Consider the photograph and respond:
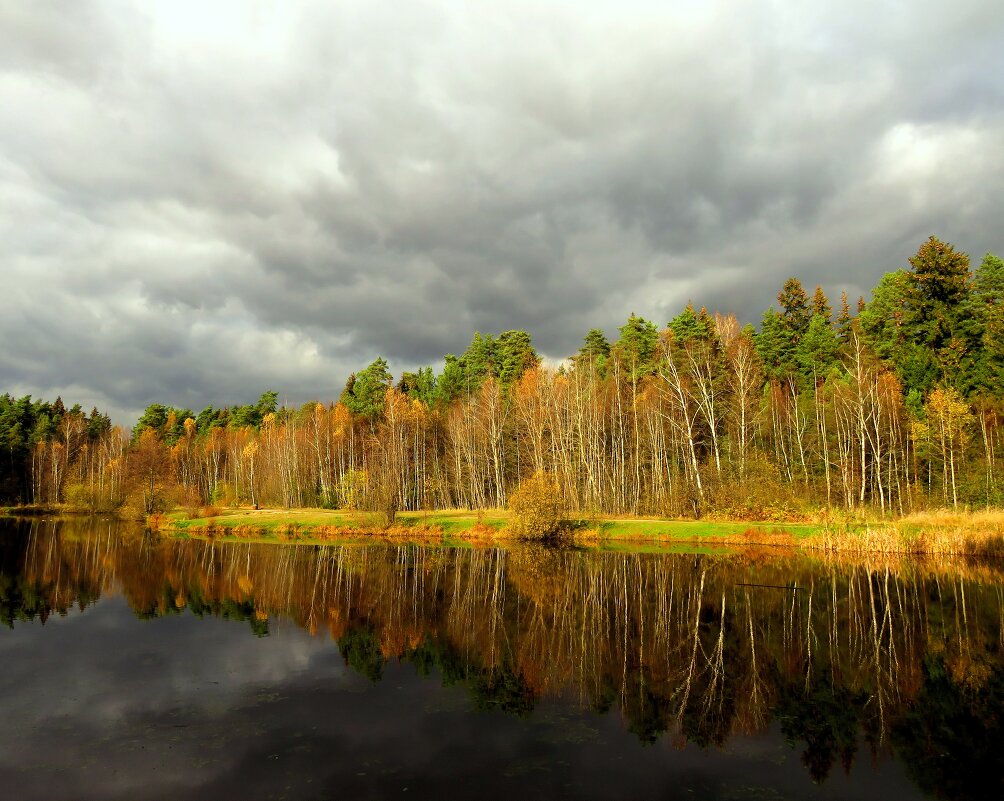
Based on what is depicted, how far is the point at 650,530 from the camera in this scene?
148 feet

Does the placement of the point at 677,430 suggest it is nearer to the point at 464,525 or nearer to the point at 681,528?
the point at 681,528

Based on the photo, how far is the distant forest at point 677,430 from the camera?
48281 mm

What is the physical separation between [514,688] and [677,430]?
47934mm

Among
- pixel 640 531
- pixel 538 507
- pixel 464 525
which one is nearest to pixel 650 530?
pixel 640 531

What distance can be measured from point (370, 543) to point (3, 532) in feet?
136

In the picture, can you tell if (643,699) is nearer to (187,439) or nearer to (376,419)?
(376,419)

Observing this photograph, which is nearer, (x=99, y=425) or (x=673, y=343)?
(x=673, y=343)

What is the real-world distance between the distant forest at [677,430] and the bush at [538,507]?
19.7 feet

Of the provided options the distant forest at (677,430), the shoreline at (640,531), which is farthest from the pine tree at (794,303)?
the shoreline at (640,531)

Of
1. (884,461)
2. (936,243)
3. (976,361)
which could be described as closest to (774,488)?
(884,461)

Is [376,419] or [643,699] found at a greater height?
[376,419]

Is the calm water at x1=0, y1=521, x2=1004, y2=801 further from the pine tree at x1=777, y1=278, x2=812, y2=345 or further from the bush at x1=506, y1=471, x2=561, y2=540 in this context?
the pine tree at x1=777, y1=278, x2=812, y2=345

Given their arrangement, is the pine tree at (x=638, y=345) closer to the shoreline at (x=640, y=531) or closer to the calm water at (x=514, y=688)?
the shoreline at (x=640, y=531)

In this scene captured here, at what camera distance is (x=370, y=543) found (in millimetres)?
47594
